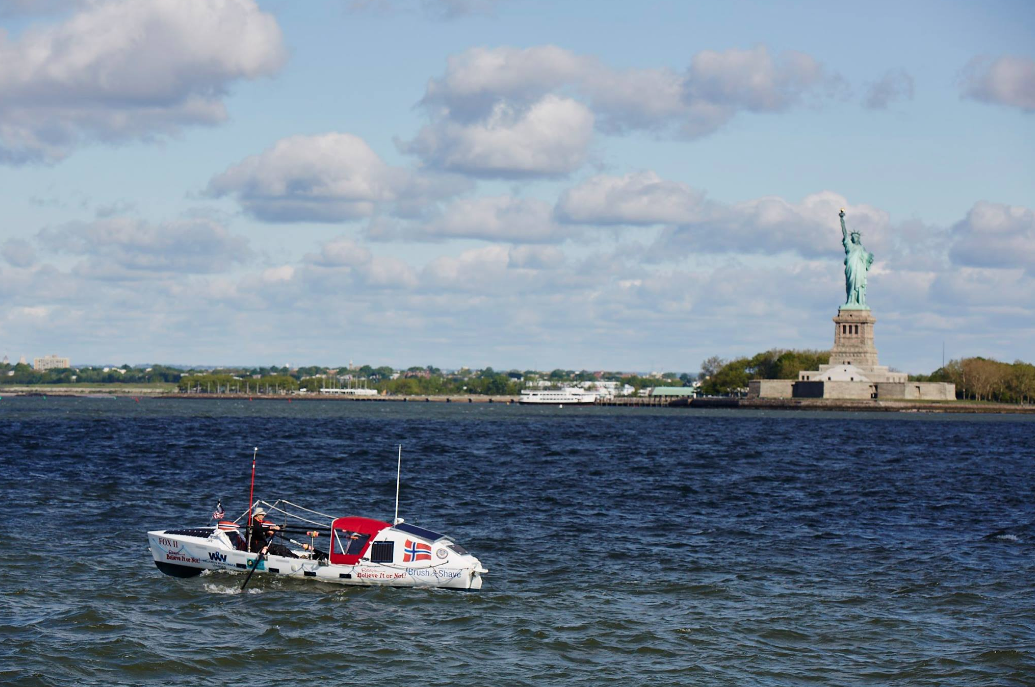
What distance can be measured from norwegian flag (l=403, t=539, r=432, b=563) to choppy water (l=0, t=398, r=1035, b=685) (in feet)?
3.62

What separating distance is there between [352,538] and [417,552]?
7.47 feet

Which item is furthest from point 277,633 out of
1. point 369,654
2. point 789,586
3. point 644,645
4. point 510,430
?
point 510,430

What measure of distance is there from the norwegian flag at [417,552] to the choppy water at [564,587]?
1102mm

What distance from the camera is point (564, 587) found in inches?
1464

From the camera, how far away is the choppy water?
28.5 m

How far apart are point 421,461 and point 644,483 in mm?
23499

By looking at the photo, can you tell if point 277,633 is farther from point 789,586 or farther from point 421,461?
point 421,461

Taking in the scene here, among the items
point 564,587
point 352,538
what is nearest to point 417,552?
point 352,538

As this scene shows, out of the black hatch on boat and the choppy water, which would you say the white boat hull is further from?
the black hatch on boat

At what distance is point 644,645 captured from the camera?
30359 mm

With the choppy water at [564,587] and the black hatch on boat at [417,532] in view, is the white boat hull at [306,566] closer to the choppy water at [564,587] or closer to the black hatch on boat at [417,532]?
the choppy water at [564,587]

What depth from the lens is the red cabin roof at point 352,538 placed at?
36562mm

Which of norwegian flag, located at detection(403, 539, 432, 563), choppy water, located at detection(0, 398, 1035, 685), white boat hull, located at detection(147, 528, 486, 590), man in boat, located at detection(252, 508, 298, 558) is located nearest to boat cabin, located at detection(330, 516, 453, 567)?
norwegian flag, located at detection(403, 539, 432, 563)

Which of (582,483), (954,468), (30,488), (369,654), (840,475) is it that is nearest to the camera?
(369,654)
